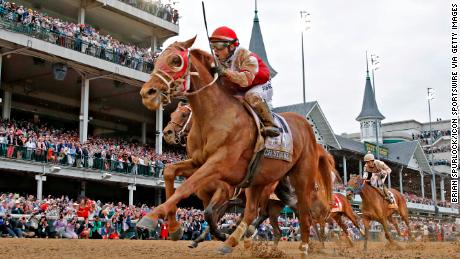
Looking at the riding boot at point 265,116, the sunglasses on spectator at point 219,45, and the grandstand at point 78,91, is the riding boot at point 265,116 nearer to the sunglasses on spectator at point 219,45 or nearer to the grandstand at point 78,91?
the sunglasses on spectator at point 219,45

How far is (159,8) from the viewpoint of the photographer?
35.4m

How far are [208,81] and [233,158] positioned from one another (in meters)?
1.13

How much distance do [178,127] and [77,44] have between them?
1836cm

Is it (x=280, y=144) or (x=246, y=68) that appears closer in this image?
(x=246, y=68)

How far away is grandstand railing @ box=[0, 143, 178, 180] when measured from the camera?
72.1 feet

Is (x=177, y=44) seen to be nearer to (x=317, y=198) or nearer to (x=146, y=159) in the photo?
(x=317, y=198)

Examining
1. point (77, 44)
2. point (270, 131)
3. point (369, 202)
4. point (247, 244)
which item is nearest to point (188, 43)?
point (270, 131)

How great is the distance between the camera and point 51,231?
17.5 m

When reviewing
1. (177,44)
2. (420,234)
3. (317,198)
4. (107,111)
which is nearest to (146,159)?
(107,111)

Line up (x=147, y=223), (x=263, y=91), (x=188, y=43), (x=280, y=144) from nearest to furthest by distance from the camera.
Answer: (x=147, y=223) < (x=188, y=43) < (x=280, y=144) < (x=263, y=91)

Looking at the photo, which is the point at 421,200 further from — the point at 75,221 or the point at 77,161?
the point at 75,221

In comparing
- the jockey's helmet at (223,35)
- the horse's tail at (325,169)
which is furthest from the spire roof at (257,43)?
the jockey's helmet at (223,35)

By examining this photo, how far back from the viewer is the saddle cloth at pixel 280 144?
7555mm

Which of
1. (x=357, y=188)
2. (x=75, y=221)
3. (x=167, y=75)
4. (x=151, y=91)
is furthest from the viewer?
(x=75, y=221)
